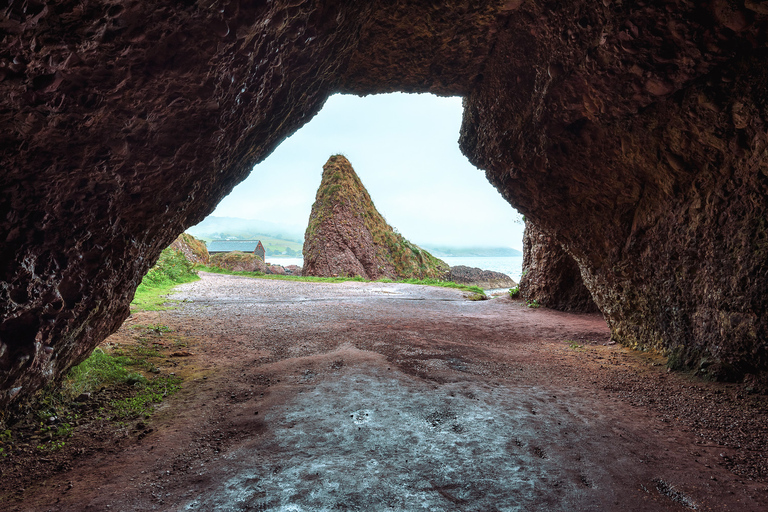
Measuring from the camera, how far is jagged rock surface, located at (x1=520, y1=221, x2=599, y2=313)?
1018 cm

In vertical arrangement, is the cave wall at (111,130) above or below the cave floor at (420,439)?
above

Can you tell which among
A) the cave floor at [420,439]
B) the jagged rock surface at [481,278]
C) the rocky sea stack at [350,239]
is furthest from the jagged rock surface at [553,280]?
the rocky sea stack at [350,239]

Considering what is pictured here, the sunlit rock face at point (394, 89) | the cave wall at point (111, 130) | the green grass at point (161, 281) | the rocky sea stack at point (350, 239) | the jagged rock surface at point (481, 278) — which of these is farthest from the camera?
the jagged rock surface at point (481, 278)

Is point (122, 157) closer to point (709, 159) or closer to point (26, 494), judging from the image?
point (26, 494)

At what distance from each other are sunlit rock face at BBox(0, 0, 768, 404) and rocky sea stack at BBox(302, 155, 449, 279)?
59.6 feet

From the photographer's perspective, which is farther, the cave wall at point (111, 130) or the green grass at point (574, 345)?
the green grass at point (574, 345)

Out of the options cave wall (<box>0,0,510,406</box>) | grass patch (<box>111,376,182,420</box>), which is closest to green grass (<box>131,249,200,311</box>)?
grass patch (<box>111,376,182,420</box>)

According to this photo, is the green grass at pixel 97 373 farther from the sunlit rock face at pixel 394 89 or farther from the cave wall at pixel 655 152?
the cave wall at pixel 655 152

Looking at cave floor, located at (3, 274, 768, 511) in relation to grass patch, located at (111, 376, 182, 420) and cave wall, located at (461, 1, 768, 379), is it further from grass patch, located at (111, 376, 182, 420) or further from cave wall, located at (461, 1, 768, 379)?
cave wall, located at (461, 1, 768, 379)

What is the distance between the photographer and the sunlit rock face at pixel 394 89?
215 centimetres

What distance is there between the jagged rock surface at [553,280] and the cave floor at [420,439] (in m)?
5.46

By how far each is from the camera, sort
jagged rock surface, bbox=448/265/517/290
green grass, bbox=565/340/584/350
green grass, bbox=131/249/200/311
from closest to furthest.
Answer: green grass, bbox=565/340/584/350, green grass, bbox=131/249/200/311, jagged rock surface, bbox=448/265/517/290

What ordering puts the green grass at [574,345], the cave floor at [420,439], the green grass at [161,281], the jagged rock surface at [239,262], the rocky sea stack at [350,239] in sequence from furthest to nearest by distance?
the jagged rock surface at [239,262] → the rocky sea stack at [350,239] → the green grass at [161,281] → the green grass at [574,345] → the cave floor at [420,439]

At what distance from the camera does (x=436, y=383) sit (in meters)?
3.80
